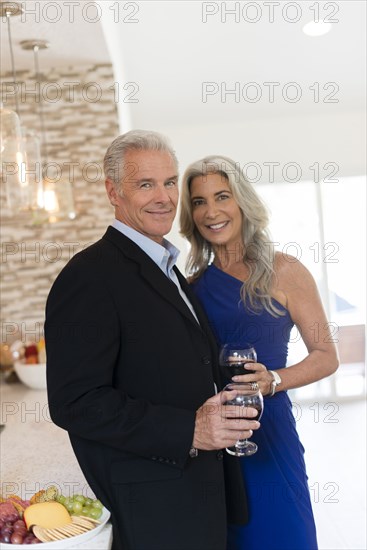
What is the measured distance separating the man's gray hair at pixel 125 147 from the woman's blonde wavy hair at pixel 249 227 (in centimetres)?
47

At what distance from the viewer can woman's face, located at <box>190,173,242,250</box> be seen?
213 cm

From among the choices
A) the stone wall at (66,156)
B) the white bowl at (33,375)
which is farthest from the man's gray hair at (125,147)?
the stone wall at (66,156)

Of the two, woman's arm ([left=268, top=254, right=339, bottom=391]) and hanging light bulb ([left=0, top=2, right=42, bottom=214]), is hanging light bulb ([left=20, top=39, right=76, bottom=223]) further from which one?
woman's arm ([left=268, top=254, right=339, bottom=391])

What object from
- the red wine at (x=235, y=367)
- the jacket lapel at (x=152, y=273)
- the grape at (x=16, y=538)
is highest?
the jacket lapel at (x=152, y=273)

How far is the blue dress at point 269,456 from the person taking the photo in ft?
6.29

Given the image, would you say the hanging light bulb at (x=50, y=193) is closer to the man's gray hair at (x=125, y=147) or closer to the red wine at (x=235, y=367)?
the man's gray hair at (x=125, y=147)

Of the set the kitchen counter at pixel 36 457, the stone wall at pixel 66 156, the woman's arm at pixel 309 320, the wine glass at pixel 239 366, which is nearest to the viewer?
the wine glass at pixel 239 366

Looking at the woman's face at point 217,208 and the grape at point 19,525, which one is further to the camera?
the woman's face at point 217,208

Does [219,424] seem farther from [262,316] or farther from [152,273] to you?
[262,316]

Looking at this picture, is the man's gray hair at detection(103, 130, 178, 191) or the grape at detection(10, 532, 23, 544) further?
the man's gray hair at detection(103, 130, 178, 191)

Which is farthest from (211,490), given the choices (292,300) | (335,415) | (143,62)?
(335,415)

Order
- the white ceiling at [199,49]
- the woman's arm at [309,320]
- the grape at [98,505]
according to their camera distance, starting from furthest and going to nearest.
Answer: the white ceiling at [199,49] < the woman's arm at [309,320] < the grape at [98,505]

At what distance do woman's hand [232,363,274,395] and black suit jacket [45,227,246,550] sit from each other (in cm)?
9

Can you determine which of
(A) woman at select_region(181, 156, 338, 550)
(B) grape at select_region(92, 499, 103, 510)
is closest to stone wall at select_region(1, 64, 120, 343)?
(A) woman at select_region(181, 156, 338, 550)
